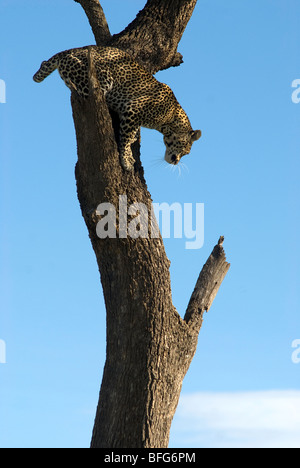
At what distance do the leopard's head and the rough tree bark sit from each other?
121cm

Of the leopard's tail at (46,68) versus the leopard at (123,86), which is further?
the leopard's tail at (46,68)

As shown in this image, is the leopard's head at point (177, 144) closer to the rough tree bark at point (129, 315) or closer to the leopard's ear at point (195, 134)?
the leopard's ear at point (195, 134)

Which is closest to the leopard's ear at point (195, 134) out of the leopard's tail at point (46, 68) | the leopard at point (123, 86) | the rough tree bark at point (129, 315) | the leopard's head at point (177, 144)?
the leopard's head at point (177, 144)

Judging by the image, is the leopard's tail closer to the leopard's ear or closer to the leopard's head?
the leopard's head

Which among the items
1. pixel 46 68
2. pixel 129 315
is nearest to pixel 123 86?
pixel 46 68

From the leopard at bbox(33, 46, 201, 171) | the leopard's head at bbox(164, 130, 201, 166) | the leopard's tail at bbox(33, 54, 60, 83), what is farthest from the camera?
the leopard's head at bbox(164, 130, 201, 166)

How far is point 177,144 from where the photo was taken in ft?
27.4

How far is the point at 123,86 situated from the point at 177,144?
1.36 metres

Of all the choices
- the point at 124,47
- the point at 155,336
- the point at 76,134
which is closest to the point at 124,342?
the point at 155,336

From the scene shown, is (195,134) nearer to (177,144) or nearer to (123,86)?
(177,144)

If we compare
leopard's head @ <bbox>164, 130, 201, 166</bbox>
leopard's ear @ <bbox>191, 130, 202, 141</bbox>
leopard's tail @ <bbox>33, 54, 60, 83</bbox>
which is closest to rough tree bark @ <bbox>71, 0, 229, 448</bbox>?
leopard's tail @ <bbox>33, 54, 60, 83</bbox>

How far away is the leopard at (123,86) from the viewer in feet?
22.9

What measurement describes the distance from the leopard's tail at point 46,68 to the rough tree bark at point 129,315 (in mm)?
805

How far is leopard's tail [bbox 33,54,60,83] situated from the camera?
7344 millimetres
